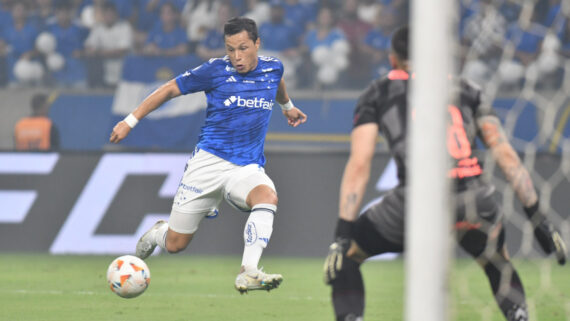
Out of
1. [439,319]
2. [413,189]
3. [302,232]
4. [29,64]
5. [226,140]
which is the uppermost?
[413,189]

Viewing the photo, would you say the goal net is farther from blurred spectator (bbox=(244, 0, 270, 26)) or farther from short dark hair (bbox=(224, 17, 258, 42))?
blurred spectator (bbox=(244, 0, 270, 26))

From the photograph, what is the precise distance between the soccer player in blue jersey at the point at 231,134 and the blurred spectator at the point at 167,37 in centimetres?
568

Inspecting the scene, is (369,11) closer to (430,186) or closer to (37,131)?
(37,131)

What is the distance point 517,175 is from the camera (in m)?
4.45

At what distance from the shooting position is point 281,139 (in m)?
11.8

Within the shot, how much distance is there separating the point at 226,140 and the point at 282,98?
0.60 metres

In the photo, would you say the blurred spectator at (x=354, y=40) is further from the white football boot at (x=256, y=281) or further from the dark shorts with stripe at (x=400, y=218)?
the dark shorts with stripe at (x=400, y=218)

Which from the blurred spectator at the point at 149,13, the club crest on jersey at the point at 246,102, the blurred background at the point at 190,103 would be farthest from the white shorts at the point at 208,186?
the blurred spectator at the point at 149,13

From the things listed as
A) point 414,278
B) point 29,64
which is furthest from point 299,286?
point 29,64

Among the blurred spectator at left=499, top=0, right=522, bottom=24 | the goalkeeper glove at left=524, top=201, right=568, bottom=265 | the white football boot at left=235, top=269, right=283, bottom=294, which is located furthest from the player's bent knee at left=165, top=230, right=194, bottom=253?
the blurred spectator at left=499, top=0, right=522, bottom=24

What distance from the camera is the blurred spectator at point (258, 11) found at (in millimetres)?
12562

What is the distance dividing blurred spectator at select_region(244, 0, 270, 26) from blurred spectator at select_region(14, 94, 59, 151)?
8.99ft

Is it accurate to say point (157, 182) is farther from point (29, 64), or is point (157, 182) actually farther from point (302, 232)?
point (29, 64)

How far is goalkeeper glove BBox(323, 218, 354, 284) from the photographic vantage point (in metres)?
4.28
